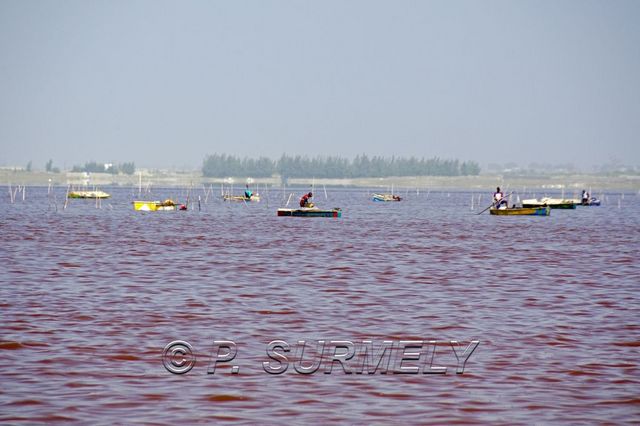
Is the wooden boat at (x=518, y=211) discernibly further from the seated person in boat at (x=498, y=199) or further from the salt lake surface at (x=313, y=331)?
the salt lake surface at (x=313, y=331)

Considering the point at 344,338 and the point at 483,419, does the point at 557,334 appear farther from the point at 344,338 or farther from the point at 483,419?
the point at 483,419

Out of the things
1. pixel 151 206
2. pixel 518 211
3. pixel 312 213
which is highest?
pixel 518 211

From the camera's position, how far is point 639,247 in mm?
58562

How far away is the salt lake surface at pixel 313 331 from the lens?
15.1 metres

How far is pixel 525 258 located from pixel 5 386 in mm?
34838

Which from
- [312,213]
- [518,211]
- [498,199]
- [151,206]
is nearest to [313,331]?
[312,213]

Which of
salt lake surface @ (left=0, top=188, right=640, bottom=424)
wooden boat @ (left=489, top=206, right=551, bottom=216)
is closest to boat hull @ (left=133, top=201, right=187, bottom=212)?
wooden boat @ (left=489, top=206, right=551, bottom=216)

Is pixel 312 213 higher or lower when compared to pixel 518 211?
lower

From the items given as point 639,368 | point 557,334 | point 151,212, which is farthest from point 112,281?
point 151,212

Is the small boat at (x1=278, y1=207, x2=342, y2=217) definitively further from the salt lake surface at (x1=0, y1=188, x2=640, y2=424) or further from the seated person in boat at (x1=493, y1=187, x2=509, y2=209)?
the salt lake surface at (x1=0, y1=188, x2=640, y2=424)

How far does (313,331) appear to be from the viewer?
22.2 meters

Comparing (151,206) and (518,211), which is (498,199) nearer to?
(518,211)

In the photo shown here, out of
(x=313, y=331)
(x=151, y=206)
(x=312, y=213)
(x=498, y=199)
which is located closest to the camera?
(x=313, y=331)

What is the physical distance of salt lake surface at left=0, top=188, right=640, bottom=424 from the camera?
1512cm
